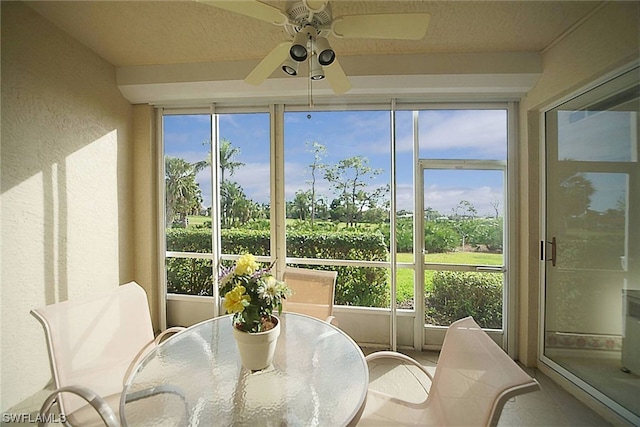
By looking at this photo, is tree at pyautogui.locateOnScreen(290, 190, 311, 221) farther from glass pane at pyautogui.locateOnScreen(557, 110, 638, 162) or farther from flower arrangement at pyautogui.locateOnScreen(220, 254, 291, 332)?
glass pane at pyautogui.locateOnScreen(557, 110, 638, 162)

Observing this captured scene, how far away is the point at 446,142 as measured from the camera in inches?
105

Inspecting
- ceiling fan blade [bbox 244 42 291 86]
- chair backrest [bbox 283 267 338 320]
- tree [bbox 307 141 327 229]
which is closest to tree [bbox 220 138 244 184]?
tree [bbox 307 141 327 229]

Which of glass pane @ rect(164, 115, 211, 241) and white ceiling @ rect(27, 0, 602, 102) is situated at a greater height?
white ceiling @ rect(27, 0, 602, 102)

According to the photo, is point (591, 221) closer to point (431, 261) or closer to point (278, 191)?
point (431, 261)

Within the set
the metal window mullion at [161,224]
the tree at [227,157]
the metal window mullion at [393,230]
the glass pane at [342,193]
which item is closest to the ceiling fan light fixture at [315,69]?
the glass pane at [342,193]

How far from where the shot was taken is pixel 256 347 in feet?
3.91

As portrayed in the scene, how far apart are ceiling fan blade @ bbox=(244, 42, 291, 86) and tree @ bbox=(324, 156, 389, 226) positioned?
53.1 inches

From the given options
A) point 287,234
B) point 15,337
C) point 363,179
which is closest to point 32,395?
point 15,337

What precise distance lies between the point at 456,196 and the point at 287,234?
190cm

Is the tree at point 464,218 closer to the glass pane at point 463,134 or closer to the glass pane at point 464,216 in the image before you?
the glass pane at point 464,216

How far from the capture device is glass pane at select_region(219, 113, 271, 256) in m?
2.89

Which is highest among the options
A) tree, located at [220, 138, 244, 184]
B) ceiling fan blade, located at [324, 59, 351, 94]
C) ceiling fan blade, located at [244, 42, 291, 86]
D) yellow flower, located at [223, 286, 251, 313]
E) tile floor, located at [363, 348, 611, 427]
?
ceiling fan blade, located at [244, 42, 291, 86]

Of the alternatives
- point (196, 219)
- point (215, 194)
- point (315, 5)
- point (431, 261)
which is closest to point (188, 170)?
point (215, 194)

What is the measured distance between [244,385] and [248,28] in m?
2.45
